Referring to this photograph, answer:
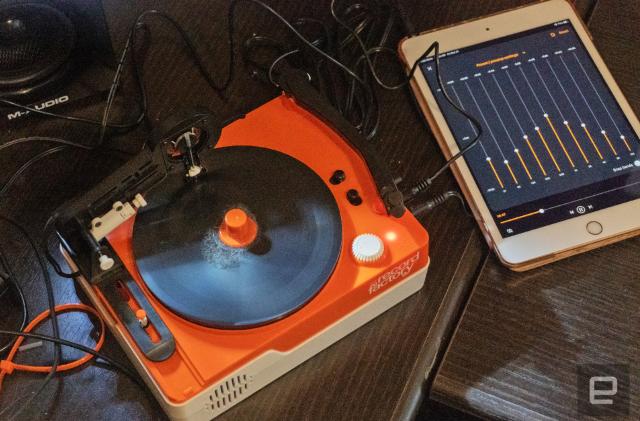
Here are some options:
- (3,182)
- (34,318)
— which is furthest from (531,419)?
(3,182)

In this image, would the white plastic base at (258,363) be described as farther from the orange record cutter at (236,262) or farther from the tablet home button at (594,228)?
the tablet home button at (594,228)

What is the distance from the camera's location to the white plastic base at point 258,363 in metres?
0.66

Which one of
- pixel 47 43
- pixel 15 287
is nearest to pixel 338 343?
Answer: pixel 15 287

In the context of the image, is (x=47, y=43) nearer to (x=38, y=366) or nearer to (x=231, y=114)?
Answer: (x=231, y=114)

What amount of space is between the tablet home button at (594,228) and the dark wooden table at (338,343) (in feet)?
0.10

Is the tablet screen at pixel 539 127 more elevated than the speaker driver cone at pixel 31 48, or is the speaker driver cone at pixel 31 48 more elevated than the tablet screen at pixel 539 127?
the speaker driver cone at pixel 31 48

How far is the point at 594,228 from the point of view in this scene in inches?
31.8

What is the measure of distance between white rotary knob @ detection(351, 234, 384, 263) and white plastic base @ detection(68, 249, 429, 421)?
0.16 ft

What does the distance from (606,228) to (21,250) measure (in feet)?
1.97

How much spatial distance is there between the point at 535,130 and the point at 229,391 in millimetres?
437

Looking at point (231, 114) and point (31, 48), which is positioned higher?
Answer: point (31, 48)

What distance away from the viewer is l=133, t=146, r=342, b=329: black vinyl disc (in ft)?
2.22

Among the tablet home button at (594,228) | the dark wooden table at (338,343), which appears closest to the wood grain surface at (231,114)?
the dark wooden table at (338,343)

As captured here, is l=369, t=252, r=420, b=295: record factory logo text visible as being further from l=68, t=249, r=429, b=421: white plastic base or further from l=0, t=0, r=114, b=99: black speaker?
l=0, t=0, r=114, b=99: black speaker
